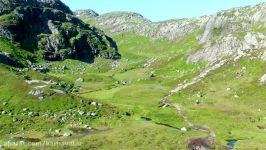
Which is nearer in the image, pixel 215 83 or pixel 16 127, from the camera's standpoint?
pixel 16 127

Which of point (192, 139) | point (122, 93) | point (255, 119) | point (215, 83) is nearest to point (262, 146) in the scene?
point (192, 139)

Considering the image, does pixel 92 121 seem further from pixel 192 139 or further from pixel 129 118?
pixel 192 139

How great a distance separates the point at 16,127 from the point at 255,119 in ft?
236

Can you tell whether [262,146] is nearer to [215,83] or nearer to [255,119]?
[255,119]

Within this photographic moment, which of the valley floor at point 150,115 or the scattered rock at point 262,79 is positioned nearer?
the valley floor at point 150,115

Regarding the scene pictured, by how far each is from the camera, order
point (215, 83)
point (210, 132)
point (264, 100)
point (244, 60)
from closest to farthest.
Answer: point (210, 132), point (264, 100), point (215, 83), point (244, 60)

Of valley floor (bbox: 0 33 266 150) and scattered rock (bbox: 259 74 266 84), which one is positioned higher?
scattered rock (bbox: 259 74 266 84)

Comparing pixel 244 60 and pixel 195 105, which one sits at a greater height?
pixel 244 60

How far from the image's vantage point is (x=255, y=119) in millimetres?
137375

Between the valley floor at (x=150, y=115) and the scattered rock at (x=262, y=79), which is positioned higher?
the scattered rock at (x=262, y=79)

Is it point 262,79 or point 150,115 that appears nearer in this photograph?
point 150,115

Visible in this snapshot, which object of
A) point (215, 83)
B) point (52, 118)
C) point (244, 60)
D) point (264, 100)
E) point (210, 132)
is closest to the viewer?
point (210, 132)

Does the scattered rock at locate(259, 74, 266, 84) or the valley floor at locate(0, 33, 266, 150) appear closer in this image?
the valley floor at locate(0, 33, 266, 150)

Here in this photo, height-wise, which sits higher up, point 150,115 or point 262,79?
point 262,79
